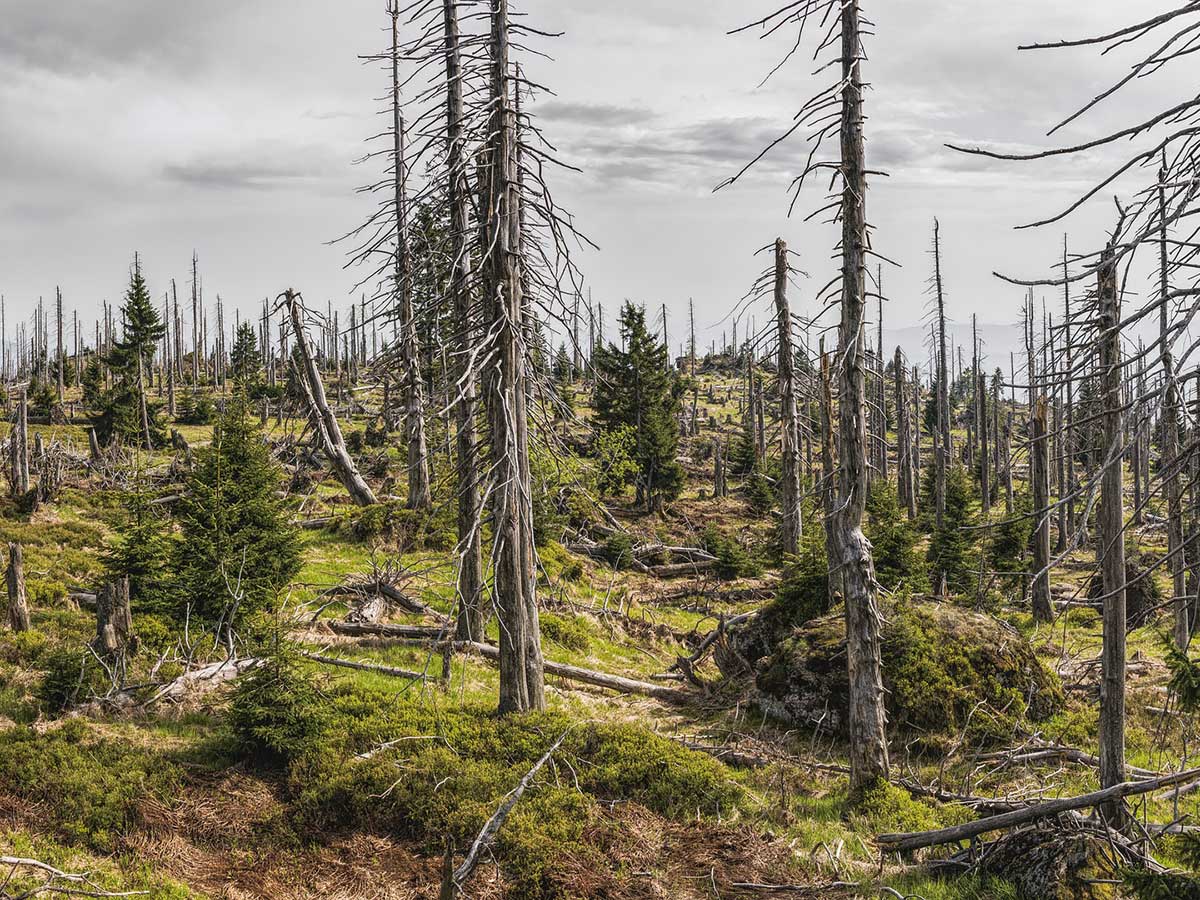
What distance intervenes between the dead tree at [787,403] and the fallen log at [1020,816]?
441 inches

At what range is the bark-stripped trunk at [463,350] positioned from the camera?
9023 millimetres

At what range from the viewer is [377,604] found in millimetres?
16109

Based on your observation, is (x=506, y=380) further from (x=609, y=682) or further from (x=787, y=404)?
(x=787, y=404)

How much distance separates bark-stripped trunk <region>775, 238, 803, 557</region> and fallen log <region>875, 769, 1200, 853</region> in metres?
11.1

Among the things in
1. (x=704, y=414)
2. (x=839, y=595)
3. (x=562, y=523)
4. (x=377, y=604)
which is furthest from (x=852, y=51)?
(x=704, y=414)

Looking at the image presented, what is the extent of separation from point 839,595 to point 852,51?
858 centimetres

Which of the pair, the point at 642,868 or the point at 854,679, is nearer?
the point at 642,868

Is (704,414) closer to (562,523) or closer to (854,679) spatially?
(562,523)

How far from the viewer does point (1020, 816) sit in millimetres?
6379

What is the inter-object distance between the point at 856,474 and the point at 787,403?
11.9m

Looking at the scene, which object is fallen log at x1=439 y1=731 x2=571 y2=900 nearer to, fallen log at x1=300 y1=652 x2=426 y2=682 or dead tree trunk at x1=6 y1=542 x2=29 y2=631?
fallen log at x1=300 y1=652 x2=426 y2=682

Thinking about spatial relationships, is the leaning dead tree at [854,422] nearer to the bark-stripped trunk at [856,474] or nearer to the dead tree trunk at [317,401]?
the bark-stripped trunk at [856,474]

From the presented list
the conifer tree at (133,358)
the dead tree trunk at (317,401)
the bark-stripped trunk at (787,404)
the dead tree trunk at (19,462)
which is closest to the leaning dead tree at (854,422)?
the bark-stripped trunk at (787,404)

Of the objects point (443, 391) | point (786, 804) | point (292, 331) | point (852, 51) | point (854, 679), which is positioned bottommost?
point (786, 804)
